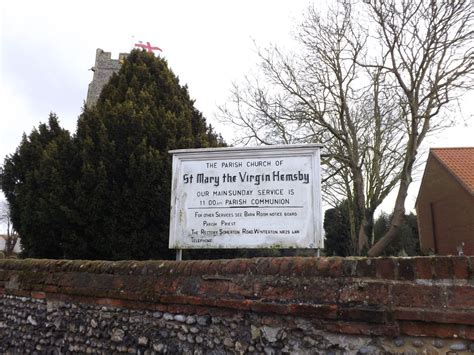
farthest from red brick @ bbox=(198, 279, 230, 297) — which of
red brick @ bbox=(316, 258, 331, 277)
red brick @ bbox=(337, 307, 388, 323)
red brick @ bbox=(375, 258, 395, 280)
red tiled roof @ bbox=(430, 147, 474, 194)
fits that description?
red tiled roof @ bbox=(430, 147, 474, 194)

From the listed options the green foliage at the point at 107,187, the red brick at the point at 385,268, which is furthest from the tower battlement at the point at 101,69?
the red brick at the point at 385,268

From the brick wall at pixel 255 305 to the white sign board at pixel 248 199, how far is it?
972 millimetres

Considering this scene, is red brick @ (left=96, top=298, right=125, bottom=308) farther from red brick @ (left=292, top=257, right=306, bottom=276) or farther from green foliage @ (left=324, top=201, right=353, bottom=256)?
green foliage @ (left=324, top=201, right=353, bottom=256)

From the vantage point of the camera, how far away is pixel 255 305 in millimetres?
3783

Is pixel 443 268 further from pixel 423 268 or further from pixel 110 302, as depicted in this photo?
pixel 110 302

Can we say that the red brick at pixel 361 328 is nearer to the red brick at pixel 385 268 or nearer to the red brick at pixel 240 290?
the red brick at pixel 385 268

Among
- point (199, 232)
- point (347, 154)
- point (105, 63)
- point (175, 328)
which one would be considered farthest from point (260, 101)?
point (105, 63)

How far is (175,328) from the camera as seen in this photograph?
14.0 ft

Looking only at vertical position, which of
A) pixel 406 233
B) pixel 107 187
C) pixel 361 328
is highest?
pixel 406 233

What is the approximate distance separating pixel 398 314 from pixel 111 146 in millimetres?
5967

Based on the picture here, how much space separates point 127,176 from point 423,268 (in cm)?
568

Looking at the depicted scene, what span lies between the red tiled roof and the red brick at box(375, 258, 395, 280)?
67.2 feet

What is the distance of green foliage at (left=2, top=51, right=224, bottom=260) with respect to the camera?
743 cm

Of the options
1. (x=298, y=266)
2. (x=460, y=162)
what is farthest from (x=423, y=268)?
(x=460, y=162)
